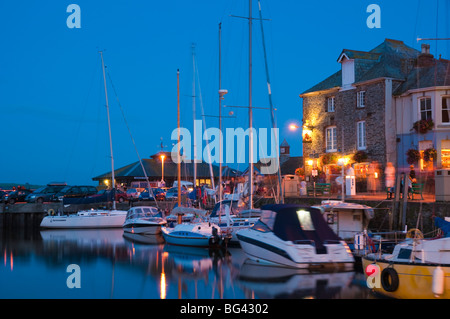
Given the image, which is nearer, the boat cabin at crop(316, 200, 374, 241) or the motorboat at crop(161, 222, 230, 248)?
the boat cabin at crop(316, 200, 374, 241)

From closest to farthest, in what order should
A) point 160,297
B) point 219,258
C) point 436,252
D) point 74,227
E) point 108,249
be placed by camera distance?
point 436,252
point 160,297
point 219,258
point 108,249
point 74,227

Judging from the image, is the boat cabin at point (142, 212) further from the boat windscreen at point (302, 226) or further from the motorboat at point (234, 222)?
the boat windscreen at point (302, 226)

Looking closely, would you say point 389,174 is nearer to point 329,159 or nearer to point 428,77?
point 329,159

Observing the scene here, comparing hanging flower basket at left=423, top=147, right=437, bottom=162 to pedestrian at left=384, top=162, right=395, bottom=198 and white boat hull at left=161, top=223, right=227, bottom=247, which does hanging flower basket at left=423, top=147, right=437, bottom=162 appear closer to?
pedestrian at left=384, top=162, right=395, bottom=198

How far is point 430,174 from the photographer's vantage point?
1325 inches

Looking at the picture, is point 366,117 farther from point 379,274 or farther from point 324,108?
point 379,274

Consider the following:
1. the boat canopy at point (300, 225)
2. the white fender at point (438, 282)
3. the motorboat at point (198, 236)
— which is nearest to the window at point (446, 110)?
the motorboat at point (198, 236)

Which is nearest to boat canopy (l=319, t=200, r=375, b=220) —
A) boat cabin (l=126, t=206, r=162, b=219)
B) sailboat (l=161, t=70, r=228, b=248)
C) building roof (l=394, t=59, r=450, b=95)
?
sailboat (l=161, t=70, r=228, b=248)

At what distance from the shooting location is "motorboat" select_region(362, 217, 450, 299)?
538 inches

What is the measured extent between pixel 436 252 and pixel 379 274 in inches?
70.8

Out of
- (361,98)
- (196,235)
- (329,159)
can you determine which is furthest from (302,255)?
(361,98)

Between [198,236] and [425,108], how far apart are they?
1886 centimetres

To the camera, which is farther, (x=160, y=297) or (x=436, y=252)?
(x=160, y=297)
